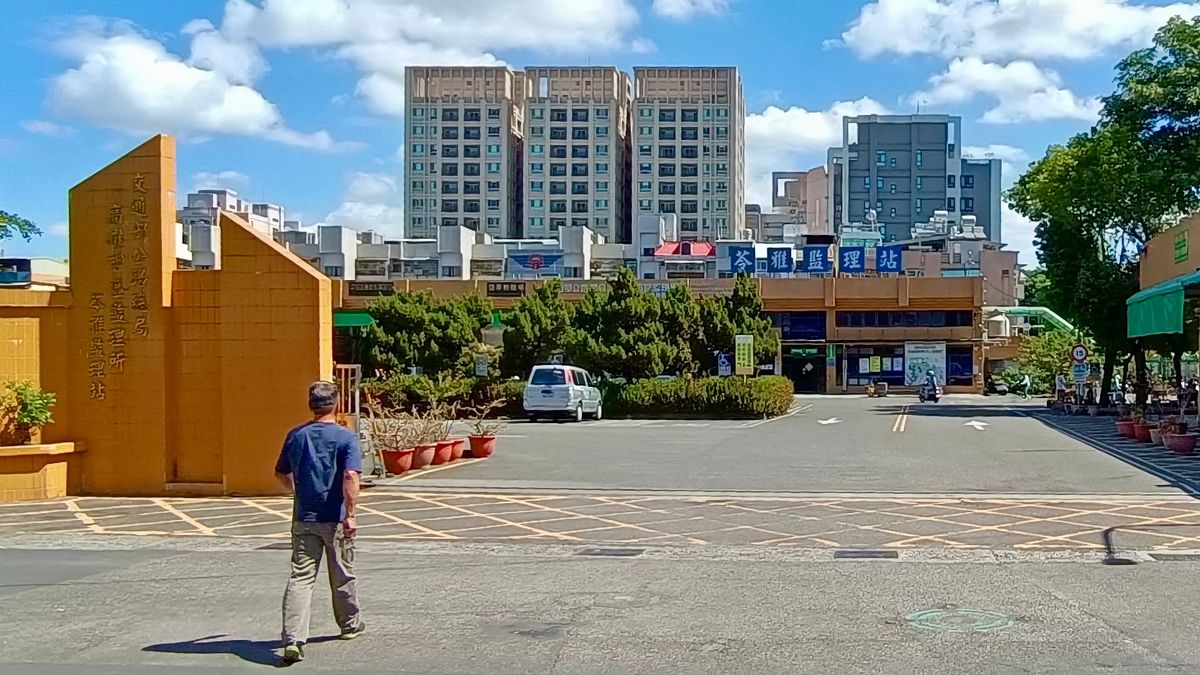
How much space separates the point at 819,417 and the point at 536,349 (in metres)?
9.50

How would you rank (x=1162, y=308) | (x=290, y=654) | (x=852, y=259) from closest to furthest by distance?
(x=290, y=654) < (x=1162, y=308) < (x=852, y=259)

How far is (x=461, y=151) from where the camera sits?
12988 centimetres

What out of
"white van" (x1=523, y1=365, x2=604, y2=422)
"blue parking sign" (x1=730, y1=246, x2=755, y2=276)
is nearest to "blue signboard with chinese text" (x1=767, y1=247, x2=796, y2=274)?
"blue parking sign" (x1=730, y1=246, x2=755, y2=276)

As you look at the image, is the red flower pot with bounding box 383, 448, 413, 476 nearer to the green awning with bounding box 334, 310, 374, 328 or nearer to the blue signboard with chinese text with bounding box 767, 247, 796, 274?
the green awning with bounding box 334, 310, 374, 328

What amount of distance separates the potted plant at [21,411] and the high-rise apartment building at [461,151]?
4505 inches

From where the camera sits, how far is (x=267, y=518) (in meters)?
13.2

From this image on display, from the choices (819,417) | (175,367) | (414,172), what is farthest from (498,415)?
(414,172)

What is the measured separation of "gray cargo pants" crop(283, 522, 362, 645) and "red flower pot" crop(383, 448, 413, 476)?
33.9 ft

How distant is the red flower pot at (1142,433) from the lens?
25.1 meters

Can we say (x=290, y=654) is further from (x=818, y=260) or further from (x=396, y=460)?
(x=818, y=260)

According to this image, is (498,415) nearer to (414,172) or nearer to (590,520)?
(590,520)

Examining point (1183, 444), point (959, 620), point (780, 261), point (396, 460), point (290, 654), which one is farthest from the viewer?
point (780, 261)

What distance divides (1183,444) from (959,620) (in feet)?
53.3

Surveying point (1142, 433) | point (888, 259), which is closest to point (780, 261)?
point (888, 259)
